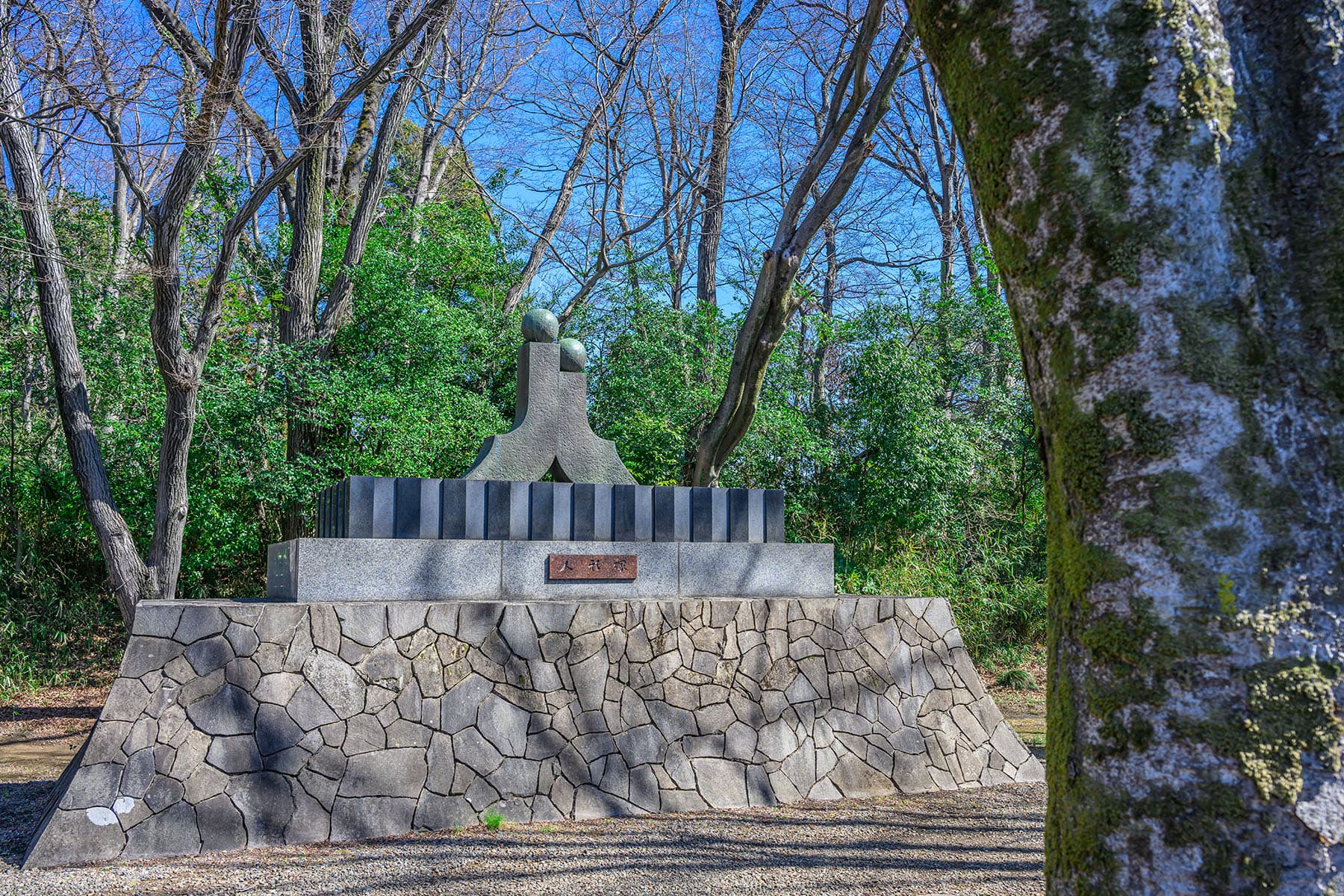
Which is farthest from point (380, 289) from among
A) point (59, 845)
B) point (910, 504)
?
point (59, 845)

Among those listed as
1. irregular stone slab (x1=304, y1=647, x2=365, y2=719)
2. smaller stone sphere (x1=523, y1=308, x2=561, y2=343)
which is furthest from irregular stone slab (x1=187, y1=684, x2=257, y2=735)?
smaller stone sphere (x1=523, y1=308, x2=561, y2=343)

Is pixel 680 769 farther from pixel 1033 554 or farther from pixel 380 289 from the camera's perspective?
pixel 1033 554

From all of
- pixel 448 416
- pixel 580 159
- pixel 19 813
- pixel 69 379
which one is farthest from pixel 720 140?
pixel 19 813

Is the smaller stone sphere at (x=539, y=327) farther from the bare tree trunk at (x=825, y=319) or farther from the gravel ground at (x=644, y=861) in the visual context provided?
the bare tree trunk at (x=825, y=319)

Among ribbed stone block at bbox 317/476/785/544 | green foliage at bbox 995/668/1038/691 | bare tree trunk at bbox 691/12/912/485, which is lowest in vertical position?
green foliage at bbox 995/668/1038/691

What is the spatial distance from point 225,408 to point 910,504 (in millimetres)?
7025

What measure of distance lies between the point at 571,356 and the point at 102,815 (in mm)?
3160

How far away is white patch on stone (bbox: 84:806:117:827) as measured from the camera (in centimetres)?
392

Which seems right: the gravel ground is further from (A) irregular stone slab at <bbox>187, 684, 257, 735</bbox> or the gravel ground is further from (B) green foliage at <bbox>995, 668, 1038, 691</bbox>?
(B) green foliage at <bbox>995, 668, 1038, 691</bbox>

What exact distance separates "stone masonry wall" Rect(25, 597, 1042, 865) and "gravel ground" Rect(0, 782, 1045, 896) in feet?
0.56

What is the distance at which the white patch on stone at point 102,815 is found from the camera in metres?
3.92

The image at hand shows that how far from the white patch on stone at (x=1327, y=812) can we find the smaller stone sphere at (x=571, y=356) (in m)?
4.68

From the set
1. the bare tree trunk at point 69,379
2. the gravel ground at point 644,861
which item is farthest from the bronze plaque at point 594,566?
the bare tree trunk at point 69,379

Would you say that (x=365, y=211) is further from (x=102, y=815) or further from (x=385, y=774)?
(x=102, y=815)
